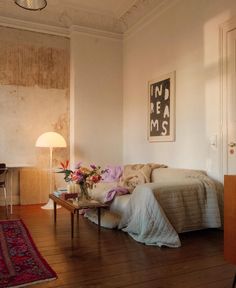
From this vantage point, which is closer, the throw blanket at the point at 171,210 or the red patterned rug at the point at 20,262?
the red patterned rug at the point at 20,262

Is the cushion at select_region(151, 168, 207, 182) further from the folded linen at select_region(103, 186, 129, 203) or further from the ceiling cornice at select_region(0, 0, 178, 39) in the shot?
the ceiling cornice at select_region(0, 0, 178, 39)

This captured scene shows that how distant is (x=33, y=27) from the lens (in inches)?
218

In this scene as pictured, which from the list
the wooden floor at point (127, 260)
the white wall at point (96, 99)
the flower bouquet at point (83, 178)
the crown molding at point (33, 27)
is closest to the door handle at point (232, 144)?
the wooden floor at point (127, 260)

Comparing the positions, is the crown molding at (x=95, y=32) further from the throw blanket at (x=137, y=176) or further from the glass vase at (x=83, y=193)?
the glass vase at (x=83, y=193)

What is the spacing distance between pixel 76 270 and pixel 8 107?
3.72 m

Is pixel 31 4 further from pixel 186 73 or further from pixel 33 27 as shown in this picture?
pixel 33 27

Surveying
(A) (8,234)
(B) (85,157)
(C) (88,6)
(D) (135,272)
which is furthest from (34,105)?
(D) (135,272)

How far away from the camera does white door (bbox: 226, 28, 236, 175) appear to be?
3.48 meters

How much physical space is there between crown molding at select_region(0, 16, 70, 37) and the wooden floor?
376cm

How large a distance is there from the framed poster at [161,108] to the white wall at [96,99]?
43.1 inches

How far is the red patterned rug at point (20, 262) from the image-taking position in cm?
222

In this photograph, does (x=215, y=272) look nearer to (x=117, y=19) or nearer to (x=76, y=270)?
(x=76, y=270)

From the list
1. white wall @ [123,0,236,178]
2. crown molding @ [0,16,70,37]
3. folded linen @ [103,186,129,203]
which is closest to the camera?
white wall @ [123,0,236,178]

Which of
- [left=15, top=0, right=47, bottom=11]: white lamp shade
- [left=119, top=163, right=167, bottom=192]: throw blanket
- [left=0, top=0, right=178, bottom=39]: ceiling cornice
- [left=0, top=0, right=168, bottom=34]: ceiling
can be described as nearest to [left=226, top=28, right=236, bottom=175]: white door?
[left=119, top=163, right=167, bottom=192]: throw blanket
